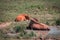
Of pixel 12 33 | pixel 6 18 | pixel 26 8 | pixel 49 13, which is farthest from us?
pixel 26 8

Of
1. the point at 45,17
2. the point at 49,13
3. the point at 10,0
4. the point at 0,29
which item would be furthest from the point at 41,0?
the point at 0,29

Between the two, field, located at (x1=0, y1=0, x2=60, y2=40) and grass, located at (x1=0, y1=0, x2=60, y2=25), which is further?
grass, located at (x1=0, y1=0, x2=60, y2=25)

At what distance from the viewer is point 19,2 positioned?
1469 centimetres

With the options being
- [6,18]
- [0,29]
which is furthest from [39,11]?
[0,29]

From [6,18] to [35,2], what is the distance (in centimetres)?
372

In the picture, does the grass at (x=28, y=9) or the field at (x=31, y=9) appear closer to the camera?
the field at (x=31, y=9)

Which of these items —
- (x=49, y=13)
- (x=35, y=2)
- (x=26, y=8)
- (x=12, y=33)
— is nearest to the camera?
(x=12, y=33)

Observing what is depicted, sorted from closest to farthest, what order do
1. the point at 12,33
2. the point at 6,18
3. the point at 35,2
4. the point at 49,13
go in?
the point at 12,33, the point at 6,18, the point at 49,13, the point at 35,2

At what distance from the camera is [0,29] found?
894cm

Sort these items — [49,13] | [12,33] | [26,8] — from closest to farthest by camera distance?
[12,33]
[49,13]
[26,8]

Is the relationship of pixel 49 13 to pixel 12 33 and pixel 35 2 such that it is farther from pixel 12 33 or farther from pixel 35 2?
pixel 12 33

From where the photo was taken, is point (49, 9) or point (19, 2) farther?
point (19, 2)

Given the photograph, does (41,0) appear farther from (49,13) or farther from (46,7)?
(49,13)

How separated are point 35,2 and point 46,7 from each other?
106cm
